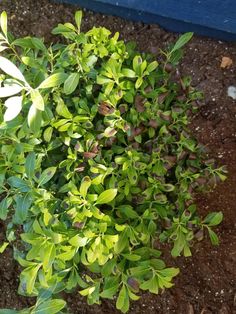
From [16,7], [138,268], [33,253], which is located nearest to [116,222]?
[138,268]

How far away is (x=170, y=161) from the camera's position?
184cm

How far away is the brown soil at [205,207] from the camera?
2.16 meters

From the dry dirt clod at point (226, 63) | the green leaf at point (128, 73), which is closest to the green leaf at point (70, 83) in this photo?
the green leaf at point (128, 73)

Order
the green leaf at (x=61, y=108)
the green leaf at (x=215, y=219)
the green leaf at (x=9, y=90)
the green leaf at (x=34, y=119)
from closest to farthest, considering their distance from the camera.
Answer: the green leaf at (x=9, y=90) < the green leaf at (x=34, y=119) < the green leaf at (x=61, y=108) < the green leaf at (x=215, y=219)

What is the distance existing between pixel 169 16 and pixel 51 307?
1341mm

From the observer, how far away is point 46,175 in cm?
165

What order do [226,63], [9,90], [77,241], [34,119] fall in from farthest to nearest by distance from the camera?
[226,63], [77,241], [34,119], [9,90]

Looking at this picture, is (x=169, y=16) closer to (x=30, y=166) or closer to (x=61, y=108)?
(x=61, y=108)

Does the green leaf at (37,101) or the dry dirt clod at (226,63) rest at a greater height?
the green leaf at (37,101)

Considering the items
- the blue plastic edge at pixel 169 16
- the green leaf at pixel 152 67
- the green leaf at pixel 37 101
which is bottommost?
the blue plastic edge at pixel 169 16

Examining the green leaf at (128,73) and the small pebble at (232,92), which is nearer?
the green leaf at (128,73)

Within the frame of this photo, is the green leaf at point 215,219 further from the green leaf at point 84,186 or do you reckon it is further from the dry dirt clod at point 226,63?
the dry dirt clod at point 226,63

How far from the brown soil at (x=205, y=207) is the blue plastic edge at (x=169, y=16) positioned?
31 mm

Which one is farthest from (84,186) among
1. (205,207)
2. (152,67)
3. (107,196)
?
(205,207)
